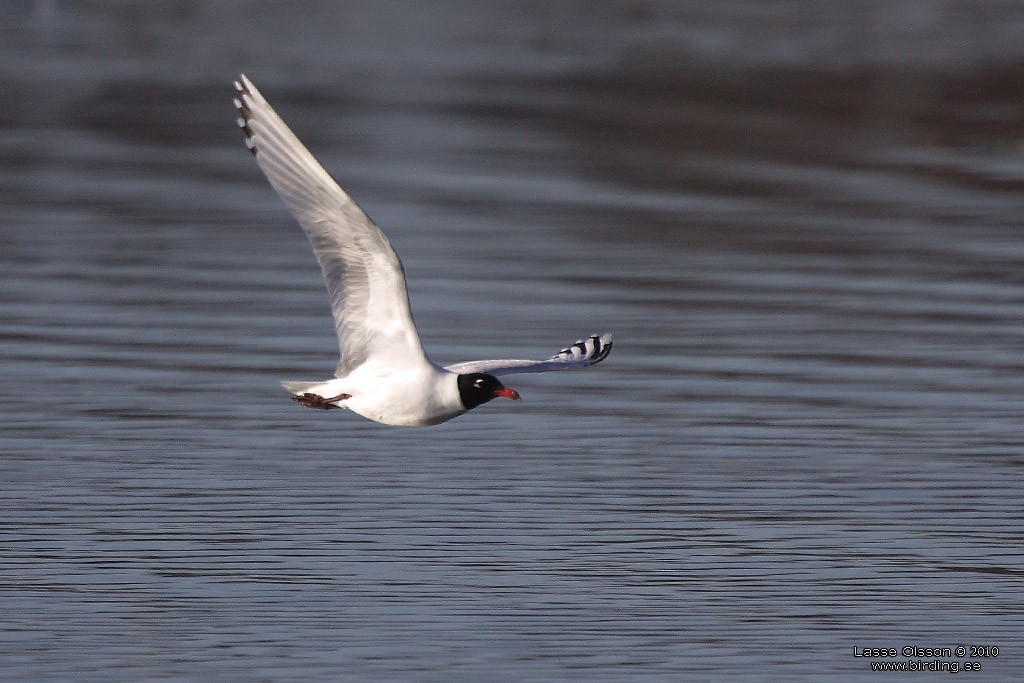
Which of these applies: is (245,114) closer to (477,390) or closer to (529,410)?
(477,390)

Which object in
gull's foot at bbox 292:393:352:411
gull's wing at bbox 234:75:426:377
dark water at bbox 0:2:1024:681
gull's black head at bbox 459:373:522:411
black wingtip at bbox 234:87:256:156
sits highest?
black wingtip at bbox 234:87:256:156

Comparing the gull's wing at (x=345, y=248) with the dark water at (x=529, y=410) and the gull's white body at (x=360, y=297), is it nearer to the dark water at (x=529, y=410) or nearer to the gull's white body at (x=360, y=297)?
the gull's white body at (x=360, y=297)

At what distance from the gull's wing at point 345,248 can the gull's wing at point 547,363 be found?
1.03 feet

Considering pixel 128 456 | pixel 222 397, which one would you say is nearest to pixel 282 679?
pixel 128 456

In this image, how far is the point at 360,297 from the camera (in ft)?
30.8

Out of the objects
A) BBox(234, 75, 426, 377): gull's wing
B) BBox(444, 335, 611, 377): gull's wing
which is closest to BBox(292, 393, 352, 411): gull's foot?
BBox(234, 75, 426, 377): gull's wing

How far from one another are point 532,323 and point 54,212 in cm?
638

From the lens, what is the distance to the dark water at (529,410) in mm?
9594

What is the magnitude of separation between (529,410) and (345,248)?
4295 millimetres

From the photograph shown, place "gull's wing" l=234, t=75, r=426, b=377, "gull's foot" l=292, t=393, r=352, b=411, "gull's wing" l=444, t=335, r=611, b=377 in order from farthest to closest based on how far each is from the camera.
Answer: "gull's wing" l=444, t=335, r=611, b=377, "gull's foot" l=292, t=393, r=352, b=411, "gull's wing" l=234, t=75, r=426, b=377

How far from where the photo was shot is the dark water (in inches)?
378

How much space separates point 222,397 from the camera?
13.3m

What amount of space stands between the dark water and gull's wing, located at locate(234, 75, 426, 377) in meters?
1.14

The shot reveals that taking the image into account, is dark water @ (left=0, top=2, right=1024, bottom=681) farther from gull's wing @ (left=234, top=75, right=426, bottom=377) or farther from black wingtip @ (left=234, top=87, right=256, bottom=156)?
black wingtip @ (left=234, top=87, right=256, bottom=156)
